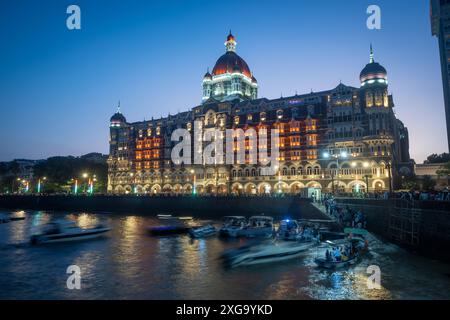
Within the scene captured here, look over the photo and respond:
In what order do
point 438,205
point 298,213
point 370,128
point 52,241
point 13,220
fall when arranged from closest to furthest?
point 438,205
point 52,241
point 298,213
point 13,220
point 370,128

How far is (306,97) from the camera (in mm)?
100188

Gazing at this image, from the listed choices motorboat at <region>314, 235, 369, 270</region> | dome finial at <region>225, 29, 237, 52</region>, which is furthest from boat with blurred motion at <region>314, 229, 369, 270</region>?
dome finial at <region>225, 29, 237, 52</region>

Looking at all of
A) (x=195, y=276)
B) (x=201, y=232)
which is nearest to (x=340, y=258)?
(x=195, y=276)

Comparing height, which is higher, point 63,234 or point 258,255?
point 63,234

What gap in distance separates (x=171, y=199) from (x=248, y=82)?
2568 inches

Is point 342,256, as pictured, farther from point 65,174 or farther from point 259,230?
point 65,174

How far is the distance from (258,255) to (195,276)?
699 cm

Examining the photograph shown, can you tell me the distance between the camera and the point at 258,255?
3206 cm

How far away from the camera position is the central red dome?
133 metres

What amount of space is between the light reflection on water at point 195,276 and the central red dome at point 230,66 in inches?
4054

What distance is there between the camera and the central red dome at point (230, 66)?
13262 cm

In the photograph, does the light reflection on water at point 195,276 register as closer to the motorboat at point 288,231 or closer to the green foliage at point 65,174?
the motorboat at point 288,231
